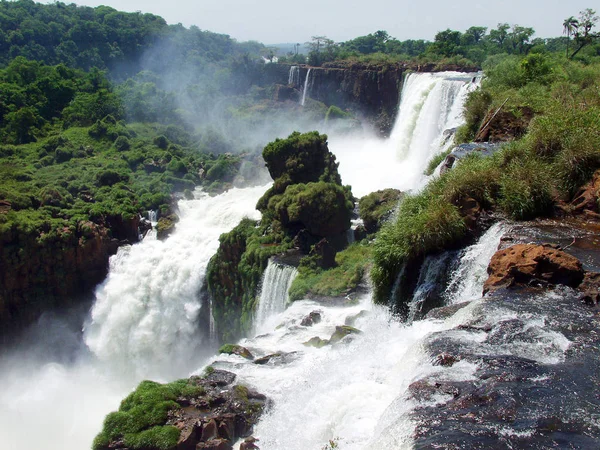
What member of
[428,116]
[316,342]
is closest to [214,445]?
[316,342]

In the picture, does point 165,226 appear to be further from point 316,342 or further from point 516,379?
point 516,379

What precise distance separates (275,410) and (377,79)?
37549 mm

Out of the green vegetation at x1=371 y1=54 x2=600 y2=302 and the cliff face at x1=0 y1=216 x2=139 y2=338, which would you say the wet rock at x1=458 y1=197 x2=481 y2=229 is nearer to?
the green vegetation at x1=371 y1=54 x2=600 y2=302

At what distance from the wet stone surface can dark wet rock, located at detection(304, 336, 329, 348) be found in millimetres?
5249

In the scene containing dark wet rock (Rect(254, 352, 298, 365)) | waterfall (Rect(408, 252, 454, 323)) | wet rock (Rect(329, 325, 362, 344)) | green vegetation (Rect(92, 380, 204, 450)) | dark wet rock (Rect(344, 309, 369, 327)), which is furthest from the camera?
dark wet rock (Rect(344, 309, 369, 327))

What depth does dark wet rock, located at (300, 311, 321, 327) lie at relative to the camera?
15.2 meters

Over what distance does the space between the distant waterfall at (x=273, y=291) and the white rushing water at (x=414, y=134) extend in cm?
895

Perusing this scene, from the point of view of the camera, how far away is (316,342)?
13156mm

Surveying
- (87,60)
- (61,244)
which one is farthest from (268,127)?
(87,60)

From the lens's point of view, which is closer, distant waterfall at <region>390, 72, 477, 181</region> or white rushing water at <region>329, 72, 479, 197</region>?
distant waterfall at <region>390, 72, 477, 181</region>

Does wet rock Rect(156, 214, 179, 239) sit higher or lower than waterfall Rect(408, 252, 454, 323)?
lower

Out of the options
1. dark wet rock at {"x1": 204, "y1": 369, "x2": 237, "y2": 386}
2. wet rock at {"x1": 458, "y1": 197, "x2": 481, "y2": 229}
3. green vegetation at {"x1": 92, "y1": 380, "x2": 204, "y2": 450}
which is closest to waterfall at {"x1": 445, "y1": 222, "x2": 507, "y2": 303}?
wet rock at {"x1": 458, "y1": 197, "x2": 481, "y2": 229}

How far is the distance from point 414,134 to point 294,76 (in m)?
24.9

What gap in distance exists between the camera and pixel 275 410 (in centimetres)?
1014
